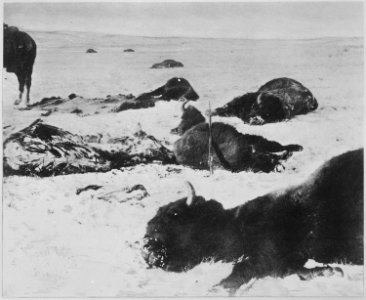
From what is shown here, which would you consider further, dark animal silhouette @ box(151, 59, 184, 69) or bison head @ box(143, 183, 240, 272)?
dark animal silhouette @ box(151, 59, 184, 69)

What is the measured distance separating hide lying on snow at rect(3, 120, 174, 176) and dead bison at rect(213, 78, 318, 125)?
36 cm

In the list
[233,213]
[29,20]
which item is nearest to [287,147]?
[233,213]

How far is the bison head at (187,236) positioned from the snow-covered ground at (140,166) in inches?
1.6

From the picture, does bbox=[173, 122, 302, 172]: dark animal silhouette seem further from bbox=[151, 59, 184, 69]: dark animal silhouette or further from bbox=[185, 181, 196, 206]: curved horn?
bbox=[151, 59, 184, 69]: dark animal silhouette

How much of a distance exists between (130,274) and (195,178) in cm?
50

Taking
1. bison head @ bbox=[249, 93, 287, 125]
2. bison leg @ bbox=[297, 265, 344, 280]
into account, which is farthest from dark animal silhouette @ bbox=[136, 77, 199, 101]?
bison leg @ bbox=[297, 265, 344, 280]

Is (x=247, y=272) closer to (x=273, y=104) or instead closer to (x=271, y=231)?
(x=271, y=231)

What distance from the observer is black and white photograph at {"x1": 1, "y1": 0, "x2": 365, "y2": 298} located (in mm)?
2285

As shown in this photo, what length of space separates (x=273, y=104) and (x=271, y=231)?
56 cm

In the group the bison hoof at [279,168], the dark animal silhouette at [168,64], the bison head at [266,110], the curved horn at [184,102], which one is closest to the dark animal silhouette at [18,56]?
the dark animal silhouette at [168,64]

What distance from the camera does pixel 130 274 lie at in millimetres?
2297

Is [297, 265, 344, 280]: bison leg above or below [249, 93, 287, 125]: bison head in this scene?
below

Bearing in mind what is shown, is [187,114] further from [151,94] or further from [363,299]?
[363,299]

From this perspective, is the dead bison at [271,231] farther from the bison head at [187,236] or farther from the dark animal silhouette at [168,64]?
the dark animal silhouette at [168,64]
